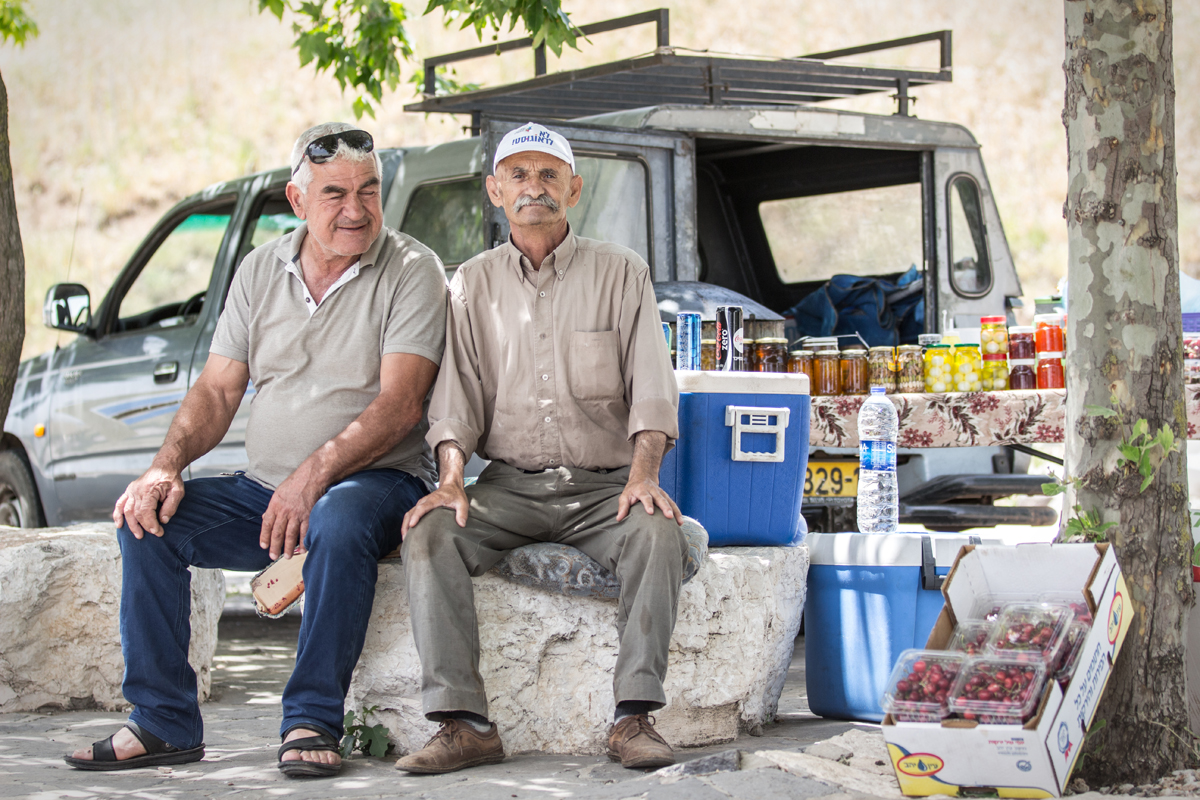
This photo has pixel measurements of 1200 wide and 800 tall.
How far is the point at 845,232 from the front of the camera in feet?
23.0

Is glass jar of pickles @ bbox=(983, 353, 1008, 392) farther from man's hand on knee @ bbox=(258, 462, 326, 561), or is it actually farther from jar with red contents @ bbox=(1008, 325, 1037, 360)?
man's hand on knee @ bbox=(258, 462, 326, 561)

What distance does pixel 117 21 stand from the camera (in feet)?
101

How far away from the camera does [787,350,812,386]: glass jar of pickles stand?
15.9ft

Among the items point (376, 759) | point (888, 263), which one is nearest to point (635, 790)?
point (376, 759)

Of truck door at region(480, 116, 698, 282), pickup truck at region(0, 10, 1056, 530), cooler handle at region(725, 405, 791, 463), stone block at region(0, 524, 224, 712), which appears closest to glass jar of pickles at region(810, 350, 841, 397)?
pickup truck at region(0, 10, 1056, 530)

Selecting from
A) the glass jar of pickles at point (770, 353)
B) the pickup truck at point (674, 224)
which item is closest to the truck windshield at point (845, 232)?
the pickup truck at point (674, 224)

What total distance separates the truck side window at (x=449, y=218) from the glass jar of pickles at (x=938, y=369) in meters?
2.00

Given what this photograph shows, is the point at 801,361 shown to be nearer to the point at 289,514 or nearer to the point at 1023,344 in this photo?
the point at 1023,344

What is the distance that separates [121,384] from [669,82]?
3204 mm

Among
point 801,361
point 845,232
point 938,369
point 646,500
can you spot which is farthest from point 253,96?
point 646,500

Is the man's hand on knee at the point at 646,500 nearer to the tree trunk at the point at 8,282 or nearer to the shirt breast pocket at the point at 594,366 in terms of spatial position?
the shirt breast pocket at the point at 594,366

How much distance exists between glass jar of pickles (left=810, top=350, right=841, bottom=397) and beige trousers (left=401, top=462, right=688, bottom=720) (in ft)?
5.56

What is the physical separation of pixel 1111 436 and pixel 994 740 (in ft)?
2.70

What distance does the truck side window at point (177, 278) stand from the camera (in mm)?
6512
